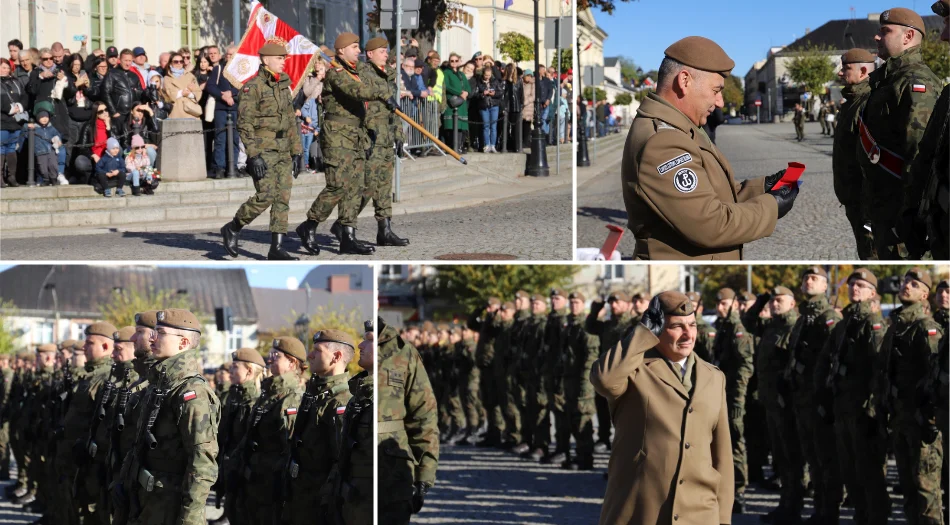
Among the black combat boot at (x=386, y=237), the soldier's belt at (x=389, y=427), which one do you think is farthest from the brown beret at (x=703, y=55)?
the black combat boot at (x=386, y=237)

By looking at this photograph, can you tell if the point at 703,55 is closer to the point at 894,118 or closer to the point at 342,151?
the point at 894,118

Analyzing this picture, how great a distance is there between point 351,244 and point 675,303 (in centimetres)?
611

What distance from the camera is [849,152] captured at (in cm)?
798

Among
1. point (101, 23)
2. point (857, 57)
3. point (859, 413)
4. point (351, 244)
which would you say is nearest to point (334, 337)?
point (859, 413)

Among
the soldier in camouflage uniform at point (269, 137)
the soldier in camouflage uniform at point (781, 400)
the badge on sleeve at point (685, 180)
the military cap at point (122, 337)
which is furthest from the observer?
the soldier in camouflage uniform at point (269, 137)

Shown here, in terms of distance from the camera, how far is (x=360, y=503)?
654cm

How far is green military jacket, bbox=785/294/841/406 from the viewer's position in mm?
9617

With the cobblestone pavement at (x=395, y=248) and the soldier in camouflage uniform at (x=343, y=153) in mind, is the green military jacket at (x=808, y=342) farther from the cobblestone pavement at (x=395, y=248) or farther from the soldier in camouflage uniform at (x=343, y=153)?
the soldier in camouflage uniform at (x=343, y=153)

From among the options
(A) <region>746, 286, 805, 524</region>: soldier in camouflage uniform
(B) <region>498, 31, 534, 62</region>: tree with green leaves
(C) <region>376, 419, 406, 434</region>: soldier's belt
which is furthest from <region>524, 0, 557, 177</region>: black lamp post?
(C) <region>376, 419, 406, 434</region>: soldier's belt

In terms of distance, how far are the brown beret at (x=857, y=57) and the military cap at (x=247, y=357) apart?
15.4ft

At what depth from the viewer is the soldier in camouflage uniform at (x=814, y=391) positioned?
30.2 feet

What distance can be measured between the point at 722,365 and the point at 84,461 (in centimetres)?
551

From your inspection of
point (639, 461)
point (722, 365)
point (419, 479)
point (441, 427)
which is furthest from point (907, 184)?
point (441, 427)

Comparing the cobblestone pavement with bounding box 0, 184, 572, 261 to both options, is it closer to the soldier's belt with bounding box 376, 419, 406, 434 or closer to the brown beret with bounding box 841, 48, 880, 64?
the brown beret with bounding box 841, 48, 880, 64
